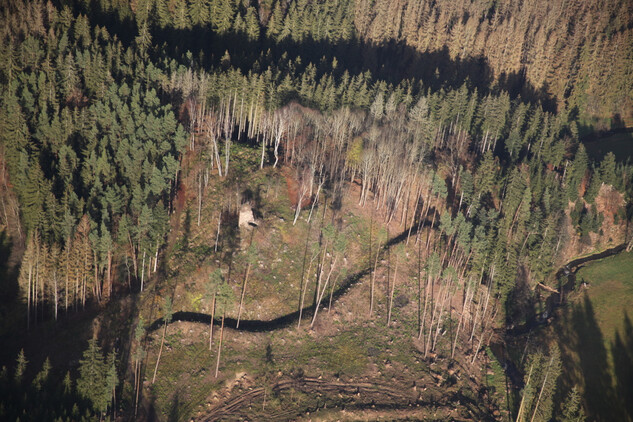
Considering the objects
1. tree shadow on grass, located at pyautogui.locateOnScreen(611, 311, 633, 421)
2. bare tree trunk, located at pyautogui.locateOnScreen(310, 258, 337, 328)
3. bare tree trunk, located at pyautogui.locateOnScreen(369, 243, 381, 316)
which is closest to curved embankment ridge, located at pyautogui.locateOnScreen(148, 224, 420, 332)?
bare tree trunk, located at pyautogui.locateOnScreen(310, 258, 337, 328)

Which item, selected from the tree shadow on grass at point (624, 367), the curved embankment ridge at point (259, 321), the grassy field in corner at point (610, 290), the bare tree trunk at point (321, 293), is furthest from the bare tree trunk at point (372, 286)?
the tree shadow on grass at point (624, 367)

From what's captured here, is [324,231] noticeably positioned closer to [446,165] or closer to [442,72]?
[446,165]

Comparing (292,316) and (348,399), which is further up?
(292,316)

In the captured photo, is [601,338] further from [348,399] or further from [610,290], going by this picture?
[348,399]

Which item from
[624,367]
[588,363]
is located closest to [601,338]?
[624,367]

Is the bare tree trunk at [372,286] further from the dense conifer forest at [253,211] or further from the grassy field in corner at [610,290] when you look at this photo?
the grassy field in corner at [610,290]

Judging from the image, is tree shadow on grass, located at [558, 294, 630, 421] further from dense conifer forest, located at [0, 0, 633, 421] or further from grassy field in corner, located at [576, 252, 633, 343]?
grassy field in corner, located at [576, 252, 633, 343]

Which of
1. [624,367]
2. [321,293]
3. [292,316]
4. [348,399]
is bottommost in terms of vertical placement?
[348,399]
